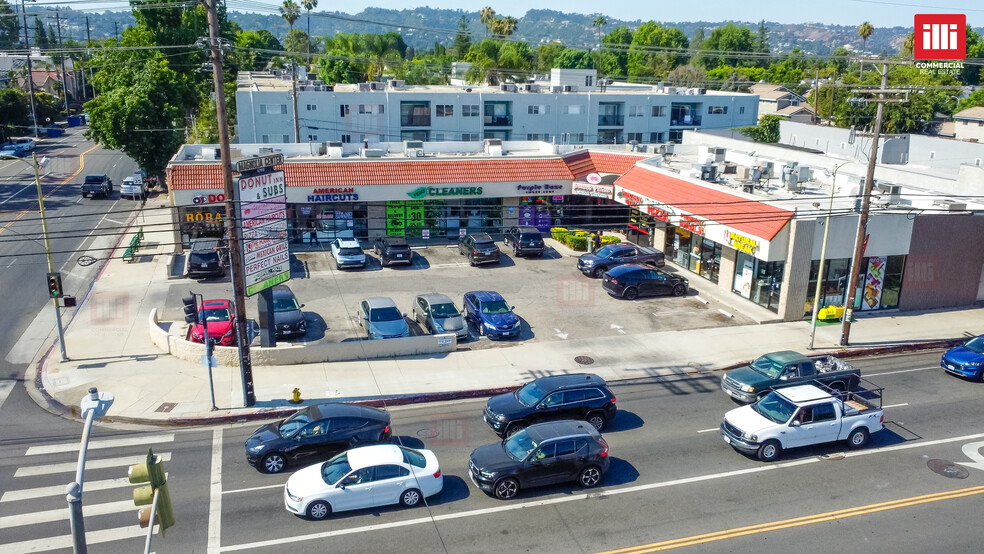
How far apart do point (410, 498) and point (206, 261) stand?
2186cm

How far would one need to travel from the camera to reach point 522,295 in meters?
33.2

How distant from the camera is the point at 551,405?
66.0 feet

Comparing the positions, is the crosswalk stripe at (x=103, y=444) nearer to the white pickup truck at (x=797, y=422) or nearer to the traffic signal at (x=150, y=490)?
the traffic signal at (x=150, y=490)

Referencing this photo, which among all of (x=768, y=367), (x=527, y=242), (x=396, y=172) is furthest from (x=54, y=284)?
(x=768, y=367)

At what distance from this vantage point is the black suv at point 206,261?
34.4 meters

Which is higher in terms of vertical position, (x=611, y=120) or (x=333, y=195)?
(x=611, y=120)

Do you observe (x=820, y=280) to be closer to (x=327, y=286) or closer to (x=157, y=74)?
(x=327, y=286)

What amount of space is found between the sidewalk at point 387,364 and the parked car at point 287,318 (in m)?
2.66

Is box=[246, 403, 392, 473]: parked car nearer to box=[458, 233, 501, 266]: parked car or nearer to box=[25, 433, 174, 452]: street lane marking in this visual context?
box=[25, 433, 174, 452]: street lane marking

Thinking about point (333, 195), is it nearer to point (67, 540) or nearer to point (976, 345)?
point (67, 540)

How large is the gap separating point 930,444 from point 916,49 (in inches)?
1145

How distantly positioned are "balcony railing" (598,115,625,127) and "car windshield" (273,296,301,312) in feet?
134

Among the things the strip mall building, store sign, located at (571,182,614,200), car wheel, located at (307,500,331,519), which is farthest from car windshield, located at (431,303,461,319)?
store sign, located at (571,182,614,200)

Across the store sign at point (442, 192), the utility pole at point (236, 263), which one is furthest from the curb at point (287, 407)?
the store sign at point (442, 192)
